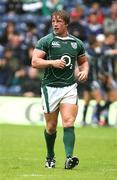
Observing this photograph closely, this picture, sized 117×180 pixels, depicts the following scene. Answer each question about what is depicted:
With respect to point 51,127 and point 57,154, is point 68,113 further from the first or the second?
point 57,154

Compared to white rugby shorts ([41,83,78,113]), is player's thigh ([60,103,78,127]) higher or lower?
lower

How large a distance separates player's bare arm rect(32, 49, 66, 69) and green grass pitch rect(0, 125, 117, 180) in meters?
1.54

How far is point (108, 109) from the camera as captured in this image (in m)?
22.3

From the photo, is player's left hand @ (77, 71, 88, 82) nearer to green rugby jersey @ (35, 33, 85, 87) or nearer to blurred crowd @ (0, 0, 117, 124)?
green rugby jersey @ (35, 33, 85, 87)

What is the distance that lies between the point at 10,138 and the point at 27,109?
18.2 feet

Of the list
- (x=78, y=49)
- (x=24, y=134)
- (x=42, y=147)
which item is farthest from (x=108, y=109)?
(x=78, y=49)

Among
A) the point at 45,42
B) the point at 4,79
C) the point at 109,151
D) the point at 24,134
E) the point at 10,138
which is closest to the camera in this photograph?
the point at 45,42

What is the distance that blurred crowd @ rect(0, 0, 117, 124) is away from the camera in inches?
888

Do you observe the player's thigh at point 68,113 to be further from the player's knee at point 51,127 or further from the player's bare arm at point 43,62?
the player's bare arm at point 43,62

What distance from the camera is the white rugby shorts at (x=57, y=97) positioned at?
35.3 feet

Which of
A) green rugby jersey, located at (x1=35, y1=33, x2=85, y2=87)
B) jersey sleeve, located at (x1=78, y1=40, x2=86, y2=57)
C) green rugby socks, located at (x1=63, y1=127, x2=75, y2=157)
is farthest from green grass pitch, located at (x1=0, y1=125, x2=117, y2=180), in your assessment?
jersey sleeve, located at (x1=78, y1=40, x2=86, y2=57)

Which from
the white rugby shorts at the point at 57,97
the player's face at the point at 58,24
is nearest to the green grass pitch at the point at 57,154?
the white rugby shorts at the point at 57,97

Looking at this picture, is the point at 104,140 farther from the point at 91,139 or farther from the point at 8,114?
the point at 8,114

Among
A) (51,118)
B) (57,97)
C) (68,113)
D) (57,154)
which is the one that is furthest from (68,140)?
(57,154)
